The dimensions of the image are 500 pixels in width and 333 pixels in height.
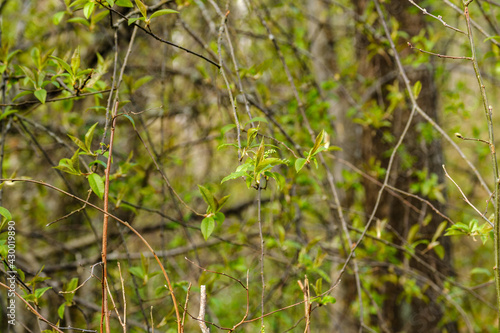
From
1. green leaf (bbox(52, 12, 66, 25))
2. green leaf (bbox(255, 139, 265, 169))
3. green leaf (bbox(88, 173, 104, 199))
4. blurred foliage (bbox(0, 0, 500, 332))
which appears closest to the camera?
green leaf (bbox(255, 139, 265, 169))

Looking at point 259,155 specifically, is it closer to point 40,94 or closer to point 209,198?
point 209,198

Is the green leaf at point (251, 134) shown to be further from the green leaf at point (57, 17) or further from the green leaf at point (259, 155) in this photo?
the green leaf at point (57, 17)

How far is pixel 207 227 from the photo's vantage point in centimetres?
109

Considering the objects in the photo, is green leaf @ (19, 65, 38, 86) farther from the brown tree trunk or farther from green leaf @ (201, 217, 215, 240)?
the brown tree trunk

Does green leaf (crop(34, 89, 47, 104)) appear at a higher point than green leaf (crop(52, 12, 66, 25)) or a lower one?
lower

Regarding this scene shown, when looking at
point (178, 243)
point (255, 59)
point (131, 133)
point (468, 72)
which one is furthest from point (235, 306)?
point (468, 72)

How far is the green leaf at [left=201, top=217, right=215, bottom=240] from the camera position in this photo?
3.51ft

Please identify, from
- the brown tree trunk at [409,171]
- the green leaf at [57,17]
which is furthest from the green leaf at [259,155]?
the brown tree trunk at [409,171]

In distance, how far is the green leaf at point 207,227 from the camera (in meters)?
1.07

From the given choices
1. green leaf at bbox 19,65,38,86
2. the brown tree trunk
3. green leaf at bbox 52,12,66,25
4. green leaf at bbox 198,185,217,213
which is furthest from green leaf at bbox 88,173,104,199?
the brown tree trunk

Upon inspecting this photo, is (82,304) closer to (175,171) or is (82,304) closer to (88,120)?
(88,120)

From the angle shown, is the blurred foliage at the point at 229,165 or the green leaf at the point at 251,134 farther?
the blurred foliage at the point at 229,165

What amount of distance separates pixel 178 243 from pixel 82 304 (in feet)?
2.65

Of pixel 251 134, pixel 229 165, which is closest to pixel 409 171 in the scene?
pixel 229 165
